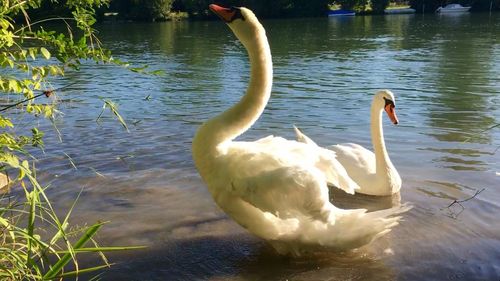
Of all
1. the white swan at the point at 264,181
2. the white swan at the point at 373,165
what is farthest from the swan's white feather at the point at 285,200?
the white swan at the point at 373,165

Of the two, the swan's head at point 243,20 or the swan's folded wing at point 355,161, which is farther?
the swan's folded wing at point 355,161

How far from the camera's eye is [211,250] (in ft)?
18.0

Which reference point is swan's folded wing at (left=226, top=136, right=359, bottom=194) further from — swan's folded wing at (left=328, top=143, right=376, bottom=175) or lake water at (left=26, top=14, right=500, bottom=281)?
swan's folded wing at (left=328, top=143, right=376, bottom=175)

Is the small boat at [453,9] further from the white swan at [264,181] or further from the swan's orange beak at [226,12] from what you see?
the swan's orange beak at [226,12]

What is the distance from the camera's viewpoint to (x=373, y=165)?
7.24 meters

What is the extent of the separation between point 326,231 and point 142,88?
1212 cm

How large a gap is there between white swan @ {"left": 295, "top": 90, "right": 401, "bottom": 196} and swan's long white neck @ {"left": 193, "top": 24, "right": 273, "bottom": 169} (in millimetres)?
1902

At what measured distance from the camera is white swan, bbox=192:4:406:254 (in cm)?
443

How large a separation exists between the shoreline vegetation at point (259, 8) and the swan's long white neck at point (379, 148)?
63999 millimetres

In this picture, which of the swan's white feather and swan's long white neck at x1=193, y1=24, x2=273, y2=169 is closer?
the swan's white feather

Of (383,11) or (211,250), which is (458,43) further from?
(383,11)

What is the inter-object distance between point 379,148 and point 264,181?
3064 mm

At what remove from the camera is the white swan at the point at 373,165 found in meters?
6.85

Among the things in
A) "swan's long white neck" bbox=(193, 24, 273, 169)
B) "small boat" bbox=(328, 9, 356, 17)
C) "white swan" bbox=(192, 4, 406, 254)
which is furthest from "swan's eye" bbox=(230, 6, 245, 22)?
"small boat" bbox=(328, 9, 356, 17)
